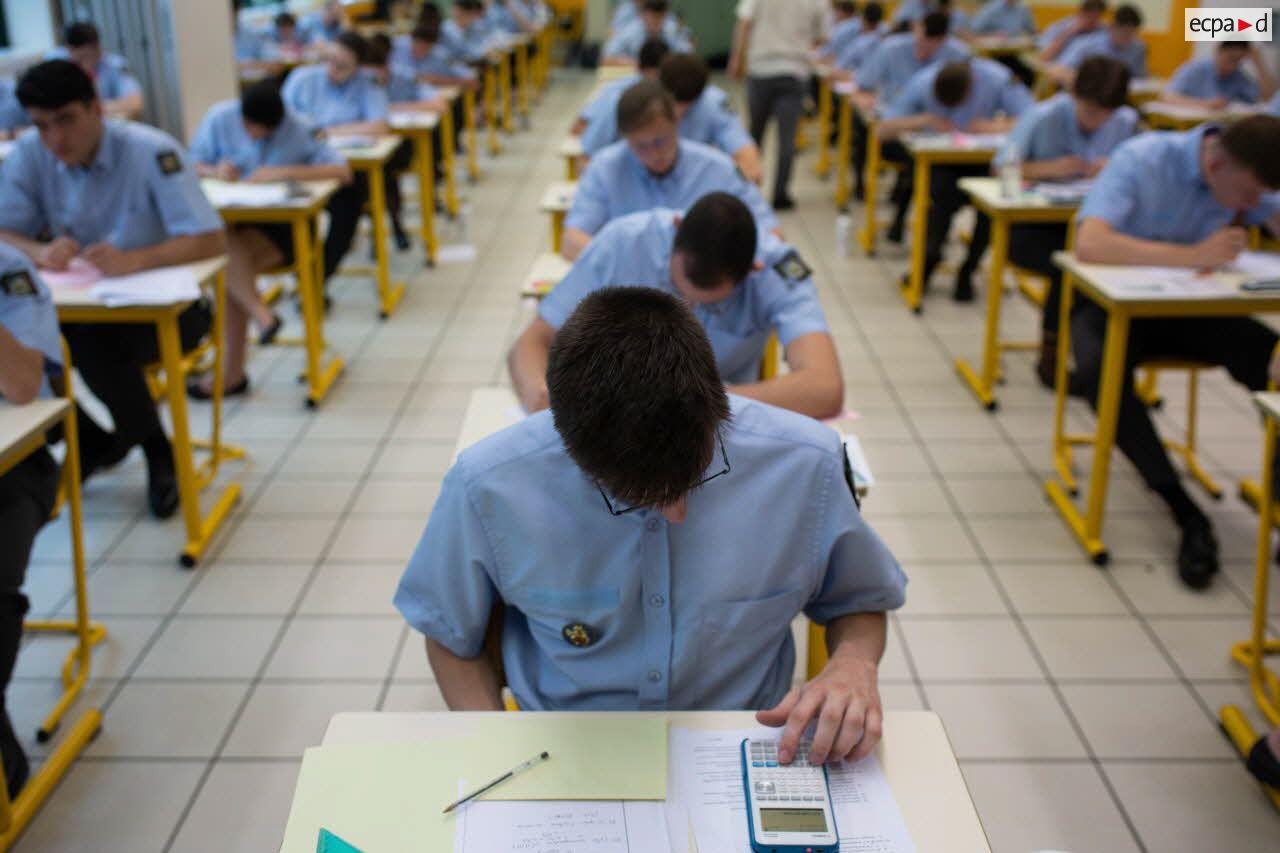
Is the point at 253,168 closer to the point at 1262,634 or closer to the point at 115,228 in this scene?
the point at 115,228

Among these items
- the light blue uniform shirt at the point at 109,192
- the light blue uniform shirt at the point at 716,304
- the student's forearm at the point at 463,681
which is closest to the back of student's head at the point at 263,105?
the light blue uniform shirt at the point at 109,192

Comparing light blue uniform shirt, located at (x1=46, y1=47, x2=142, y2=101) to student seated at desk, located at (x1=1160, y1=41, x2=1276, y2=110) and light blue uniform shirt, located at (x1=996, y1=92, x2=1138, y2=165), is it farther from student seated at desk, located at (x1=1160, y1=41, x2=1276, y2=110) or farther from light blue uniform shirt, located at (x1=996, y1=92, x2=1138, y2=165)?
student seated at desk, located at (x1=1160, y1=41, x2=1276, y2=110)

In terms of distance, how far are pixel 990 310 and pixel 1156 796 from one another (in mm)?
2228

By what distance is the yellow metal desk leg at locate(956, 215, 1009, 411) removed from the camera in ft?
13.2

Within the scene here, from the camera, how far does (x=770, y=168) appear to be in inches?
330

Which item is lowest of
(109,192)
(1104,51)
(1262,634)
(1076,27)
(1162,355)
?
(1262,634)

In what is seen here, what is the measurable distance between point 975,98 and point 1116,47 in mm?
2851

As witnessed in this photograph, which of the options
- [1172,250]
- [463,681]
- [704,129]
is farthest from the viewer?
[704,129]

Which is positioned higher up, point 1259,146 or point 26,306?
point 1259,146

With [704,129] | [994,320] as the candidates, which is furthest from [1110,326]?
[704,129]

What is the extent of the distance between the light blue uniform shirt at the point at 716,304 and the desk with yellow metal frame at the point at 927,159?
2648 millimetres

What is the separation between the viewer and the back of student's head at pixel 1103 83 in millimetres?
4203

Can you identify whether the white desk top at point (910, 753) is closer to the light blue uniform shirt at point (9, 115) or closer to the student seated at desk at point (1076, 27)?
the light blue uniform shirt at point (9, 115)

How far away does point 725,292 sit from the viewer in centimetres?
222
